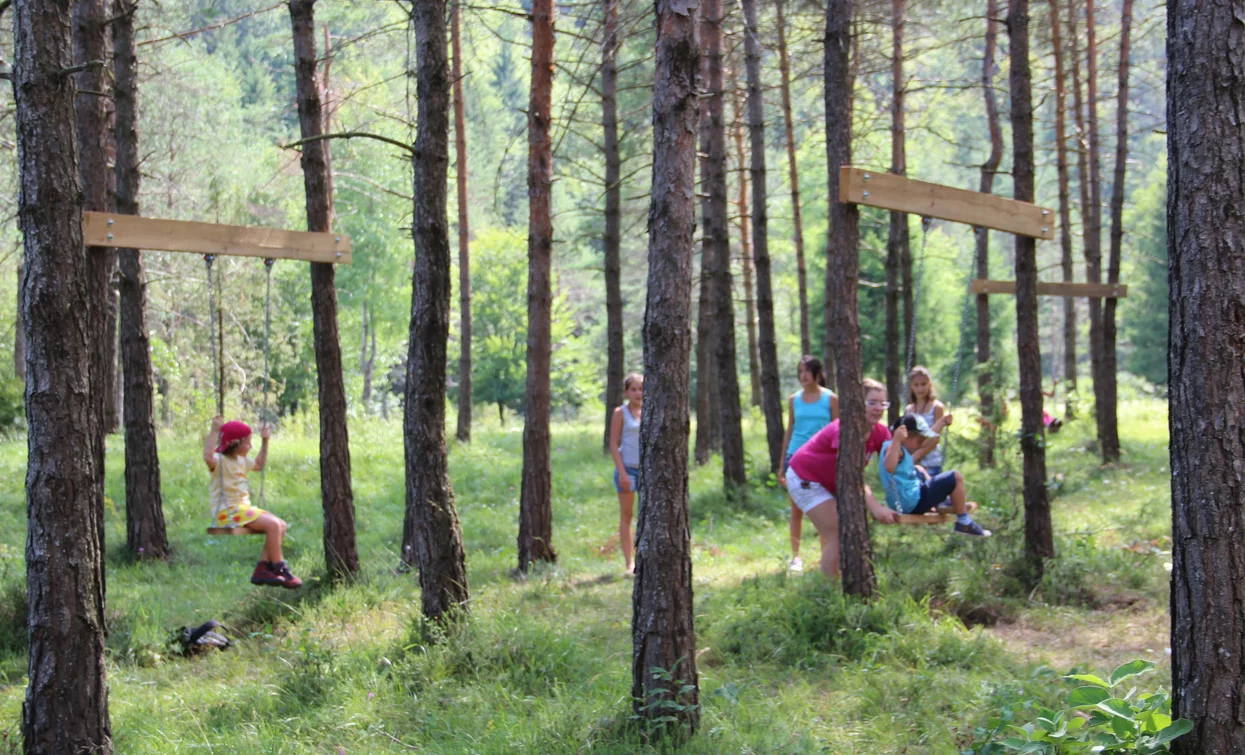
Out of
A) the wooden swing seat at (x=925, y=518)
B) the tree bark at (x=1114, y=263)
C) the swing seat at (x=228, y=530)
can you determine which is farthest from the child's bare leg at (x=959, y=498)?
the tree bark at (x=1114, y=263)

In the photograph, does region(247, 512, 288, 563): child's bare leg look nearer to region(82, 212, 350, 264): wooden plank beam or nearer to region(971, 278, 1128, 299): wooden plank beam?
region(82, 212, 350, 264): wooden plank beam

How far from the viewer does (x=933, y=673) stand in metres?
6.39

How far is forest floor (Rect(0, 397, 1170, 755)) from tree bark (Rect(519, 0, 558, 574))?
494 millimetres

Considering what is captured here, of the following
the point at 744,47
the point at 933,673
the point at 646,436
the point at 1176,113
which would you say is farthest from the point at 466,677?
the point at 744,47

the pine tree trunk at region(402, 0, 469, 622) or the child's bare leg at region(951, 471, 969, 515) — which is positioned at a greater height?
the pine tree trunk at region(402, 0, 469, 622)

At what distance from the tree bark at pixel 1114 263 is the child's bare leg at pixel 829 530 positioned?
8.90 m

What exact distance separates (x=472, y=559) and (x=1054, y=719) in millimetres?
7461

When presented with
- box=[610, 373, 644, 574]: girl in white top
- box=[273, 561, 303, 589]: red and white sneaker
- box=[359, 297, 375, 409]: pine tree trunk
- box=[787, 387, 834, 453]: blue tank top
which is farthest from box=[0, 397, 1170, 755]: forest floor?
box=[359, 297, 375, 409]: pine tree trunk

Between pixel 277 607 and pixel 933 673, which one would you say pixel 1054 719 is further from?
pixel 277 607

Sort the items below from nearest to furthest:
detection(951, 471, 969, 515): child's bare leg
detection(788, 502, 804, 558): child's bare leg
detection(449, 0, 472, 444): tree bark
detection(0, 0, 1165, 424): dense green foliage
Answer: detection(951, 471, 969, 515): child's bare leg, detection(788, 502, 804, 558): child's bare leg, detection(0, 0, 1165, 424): dense green foliage, detection(449, 0, 472, 444): tree bark

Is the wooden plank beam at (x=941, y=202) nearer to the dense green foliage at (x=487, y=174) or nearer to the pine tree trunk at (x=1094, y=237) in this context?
the dense green foliage at (x=487, y=174)

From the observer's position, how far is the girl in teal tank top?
948 centimetres

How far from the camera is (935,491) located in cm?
884

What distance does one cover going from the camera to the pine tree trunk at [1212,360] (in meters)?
3.99
